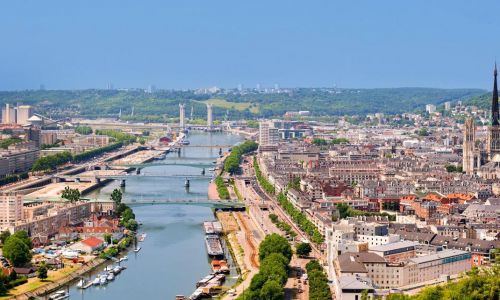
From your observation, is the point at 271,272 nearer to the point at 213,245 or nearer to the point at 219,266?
the point at 219,266

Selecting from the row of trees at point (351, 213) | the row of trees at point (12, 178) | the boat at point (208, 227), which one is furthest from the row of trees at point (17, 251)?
the row of trees at point (12, 178)

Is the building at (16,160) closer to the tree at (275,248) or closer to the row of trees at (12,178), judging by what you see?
the row of trees at (12,178)

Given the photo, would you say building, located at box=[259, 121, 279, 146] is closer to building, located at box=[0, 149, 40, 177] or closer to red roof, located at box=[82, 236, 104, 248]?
building, located at box=[0, 149, 40, 177]

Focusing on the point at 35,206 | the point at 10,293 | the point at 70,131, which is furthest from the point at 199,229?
the point at 70,131

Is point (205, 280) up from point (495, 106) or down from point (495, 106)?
down

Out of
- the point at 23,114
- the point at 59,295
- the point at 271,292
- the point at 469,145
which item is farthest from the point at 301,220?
the point at 23,114

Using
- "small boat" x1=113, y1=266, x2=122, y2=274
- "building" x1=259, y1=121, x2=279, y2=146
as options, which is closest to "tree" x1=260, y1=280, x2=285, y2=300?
"small boat" x1=113, y1=266, x2=122, y2=274
